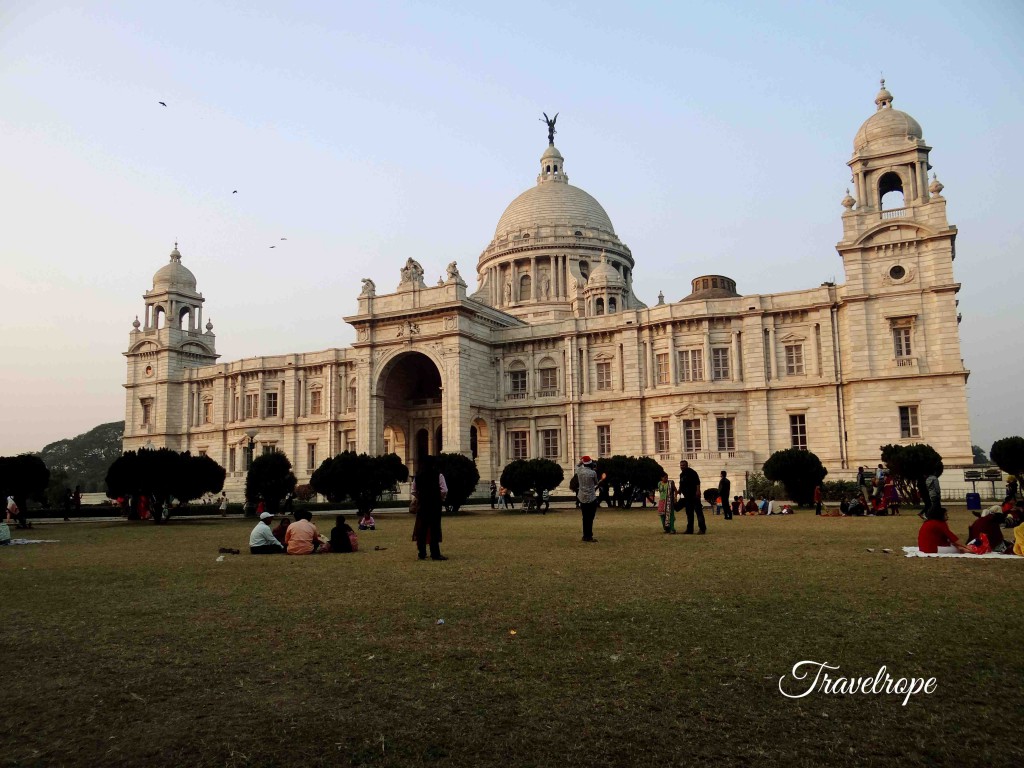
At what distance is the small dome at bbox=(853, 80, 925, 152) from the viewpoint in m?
41.0

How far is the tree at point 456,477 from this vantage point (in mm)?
32188

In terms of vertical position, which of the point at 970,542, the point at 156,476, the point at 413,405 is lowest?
the point at 970,542

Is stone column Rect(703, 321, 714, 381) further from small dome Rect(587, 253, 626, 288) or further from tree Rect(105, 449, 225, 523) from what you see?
tree Rect(105, 449, 225, 523)

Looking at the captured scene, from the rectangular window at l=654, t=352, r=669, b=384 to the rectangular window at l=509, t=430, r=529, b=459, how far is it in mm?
9729

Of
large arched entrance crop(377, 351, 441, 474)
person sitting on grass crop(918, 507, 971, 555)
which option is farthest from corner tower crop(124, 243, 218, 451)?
person sitting on grass crop(918, 507, 971, 555)

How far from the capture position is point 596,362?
1970 inches

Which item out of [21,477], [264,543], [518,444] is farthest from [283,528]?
[518,444]

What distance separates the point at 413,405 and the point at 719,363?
2186cm

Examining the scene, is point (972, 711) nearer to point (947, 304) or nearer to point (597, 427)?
point (947, 304)

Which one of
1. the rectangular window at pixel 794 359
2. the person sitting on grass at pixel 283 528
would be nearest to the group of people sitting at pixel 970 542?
the person sitting on grass at pixel 283 528

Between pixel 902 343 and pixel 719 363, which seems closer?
pixel 902 343

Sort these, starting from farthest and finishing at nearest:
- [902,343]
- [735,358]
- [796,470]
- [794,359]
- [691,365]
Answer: [691,365] → [735,358] → [794,359] → [902,343] → [796,470]

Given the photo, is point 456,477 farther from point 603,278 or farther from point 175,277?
point 175,277

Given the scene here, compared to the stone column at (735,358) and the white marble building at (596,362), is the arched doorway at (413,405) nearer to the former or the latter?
the white marble building at (596,362)
